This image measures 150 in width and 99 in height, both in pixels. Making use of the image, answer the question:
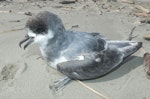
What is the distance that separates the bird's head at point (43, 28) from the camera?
14.3 feet

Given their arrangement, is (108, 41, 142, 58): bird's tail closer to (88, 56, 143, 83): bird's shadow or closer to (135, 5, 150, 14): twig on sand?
(88, 56, 143, 83): bird's shadow

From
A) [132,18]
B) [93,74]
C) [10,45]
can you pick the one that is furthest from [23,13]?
[93,74]

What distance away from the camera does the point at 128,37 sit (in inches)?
215

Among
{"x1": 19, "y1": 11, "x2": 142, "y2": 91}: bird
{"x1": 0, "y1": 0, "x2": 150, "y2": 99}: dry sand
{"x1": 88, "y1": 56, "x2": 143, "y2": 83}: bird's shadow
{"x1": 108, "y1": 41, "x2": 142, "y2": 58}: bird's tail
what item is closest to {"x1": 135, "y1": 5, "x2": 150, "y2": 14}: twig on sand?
{"x1": 0, "y1": 0, "x2": 150, "y2": 99}: dry sand

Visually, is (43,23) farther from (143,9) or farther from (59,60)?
(143,9)

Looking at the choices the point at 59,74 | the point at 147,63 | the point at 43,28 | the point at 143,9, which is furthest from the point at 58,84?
the point at 143,9

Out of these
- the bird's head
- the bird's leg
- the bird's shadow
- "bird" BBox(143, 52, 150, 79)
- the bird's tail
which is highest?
the bird's head

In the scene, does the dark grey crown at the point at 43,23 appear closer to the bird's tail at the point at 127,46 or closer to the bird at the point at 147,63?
the bird's tail at the point at 127,46

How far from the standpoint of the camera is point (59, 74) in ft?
15.6

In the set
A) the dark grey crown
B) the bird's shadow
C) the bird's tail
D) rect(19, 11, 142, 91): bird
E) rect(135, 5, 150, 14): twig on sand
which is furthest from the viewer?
rect(135, 5, 150, 14): twig on sand

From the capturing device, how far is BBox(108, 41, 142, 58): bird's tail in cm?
480

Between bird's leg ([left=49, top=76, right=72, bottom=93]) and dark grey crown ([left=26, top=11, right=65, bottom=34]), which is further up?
dark grey crown ([left=26, top=11, right=65, bottom=34])

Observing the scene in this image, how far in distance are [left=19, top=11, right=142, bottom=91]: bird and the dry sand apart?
0.42ft

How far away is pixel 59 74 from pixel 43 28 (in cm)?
62
